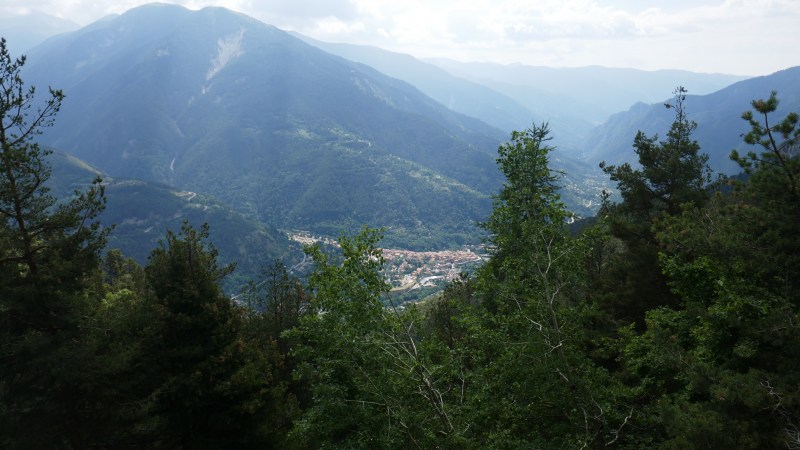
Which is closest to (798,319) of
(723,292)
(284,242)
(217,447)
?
(723,292)

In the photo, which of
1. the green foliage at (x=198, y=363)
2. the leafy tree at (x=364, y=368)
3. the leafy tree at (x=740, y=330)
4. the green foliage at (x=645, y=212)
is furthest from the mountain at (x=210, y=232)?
the leafy tree at (x=740, y=330)

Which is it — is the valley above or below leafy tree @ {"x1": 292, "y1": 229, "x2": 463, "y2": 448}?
below

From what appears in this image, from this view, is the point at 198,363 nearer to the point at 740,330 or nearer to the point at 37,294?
the point at 37,294

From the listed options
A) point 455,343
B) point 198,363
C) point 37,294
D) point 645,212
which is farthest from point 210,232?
point 455,343

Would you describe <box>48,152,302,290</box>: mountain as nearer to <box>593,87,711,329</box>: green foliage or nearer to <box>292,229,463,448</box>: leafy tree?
<box>593,87,711,329</box>: green foliage

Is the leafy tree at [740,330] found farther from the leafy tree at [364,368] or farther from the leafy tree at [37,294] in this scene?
the leafy tree at [37,294]

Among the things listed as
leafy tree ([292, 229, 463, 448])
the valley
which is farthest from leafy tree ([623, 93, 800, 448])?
the valley
